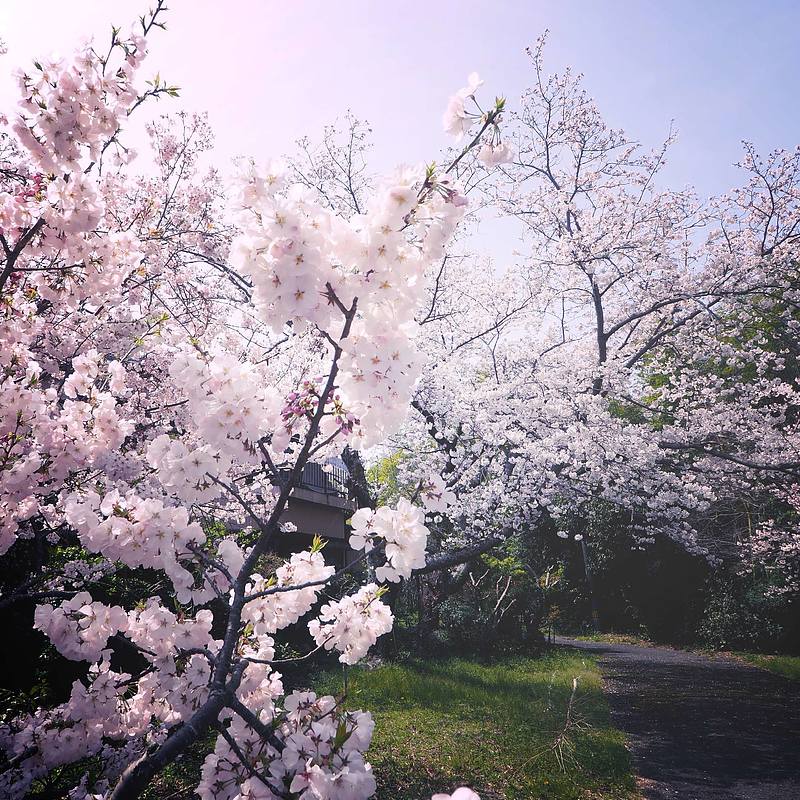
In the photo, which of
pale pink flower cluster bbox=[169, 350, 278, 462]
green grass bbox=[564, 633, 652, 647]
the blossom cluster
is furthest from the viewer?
green grass bbox=[564, 633, 652, 647]

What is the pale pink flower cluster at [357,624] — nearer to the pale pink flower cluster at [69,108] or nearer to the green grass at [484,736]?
the green grass at [484,736]

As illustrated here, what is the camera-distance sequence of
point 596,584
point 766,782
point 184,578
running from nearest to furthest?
point 184,578, point 766,782, point 596,584

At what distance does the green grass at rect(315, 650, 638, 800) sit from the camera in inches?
207

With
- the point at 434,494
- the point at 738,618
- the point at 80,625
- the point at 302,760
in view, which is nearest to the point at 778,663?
the point at 738,618

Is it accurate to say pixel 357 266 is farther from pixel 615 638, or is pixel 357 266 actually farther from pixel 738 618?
pixel 615 638

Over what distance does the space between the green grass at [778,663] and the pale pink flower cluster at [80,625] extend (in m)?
15.3

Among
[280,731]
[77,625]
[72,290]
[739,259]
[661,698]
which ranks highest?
[739,259]

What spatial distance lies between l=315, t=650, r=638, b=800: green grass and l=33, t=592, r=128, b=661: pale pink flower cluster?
4.92 ft

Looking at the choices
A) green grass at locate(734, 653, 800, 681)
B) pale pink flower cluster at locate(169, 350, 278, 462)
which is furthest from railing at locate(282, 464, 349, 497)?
pale pink flower cluster at locate(169, 350, 278, 462)

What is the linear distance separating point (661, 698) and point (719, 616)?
9.83m

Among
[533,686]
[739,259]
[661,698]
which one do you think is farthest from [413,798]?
[739,259]

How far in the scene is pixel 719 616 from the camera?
18094mm

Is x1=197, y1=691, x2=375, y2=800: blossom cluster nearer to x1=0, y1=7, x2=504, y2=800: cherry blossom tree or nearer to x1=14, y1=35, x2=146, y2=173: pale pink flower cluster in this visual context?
x1=0, y1=7, x2=504, y2=800: cherry blossom tree

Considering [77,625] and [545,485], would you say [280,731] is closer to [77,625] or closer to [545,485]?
[77,625]
